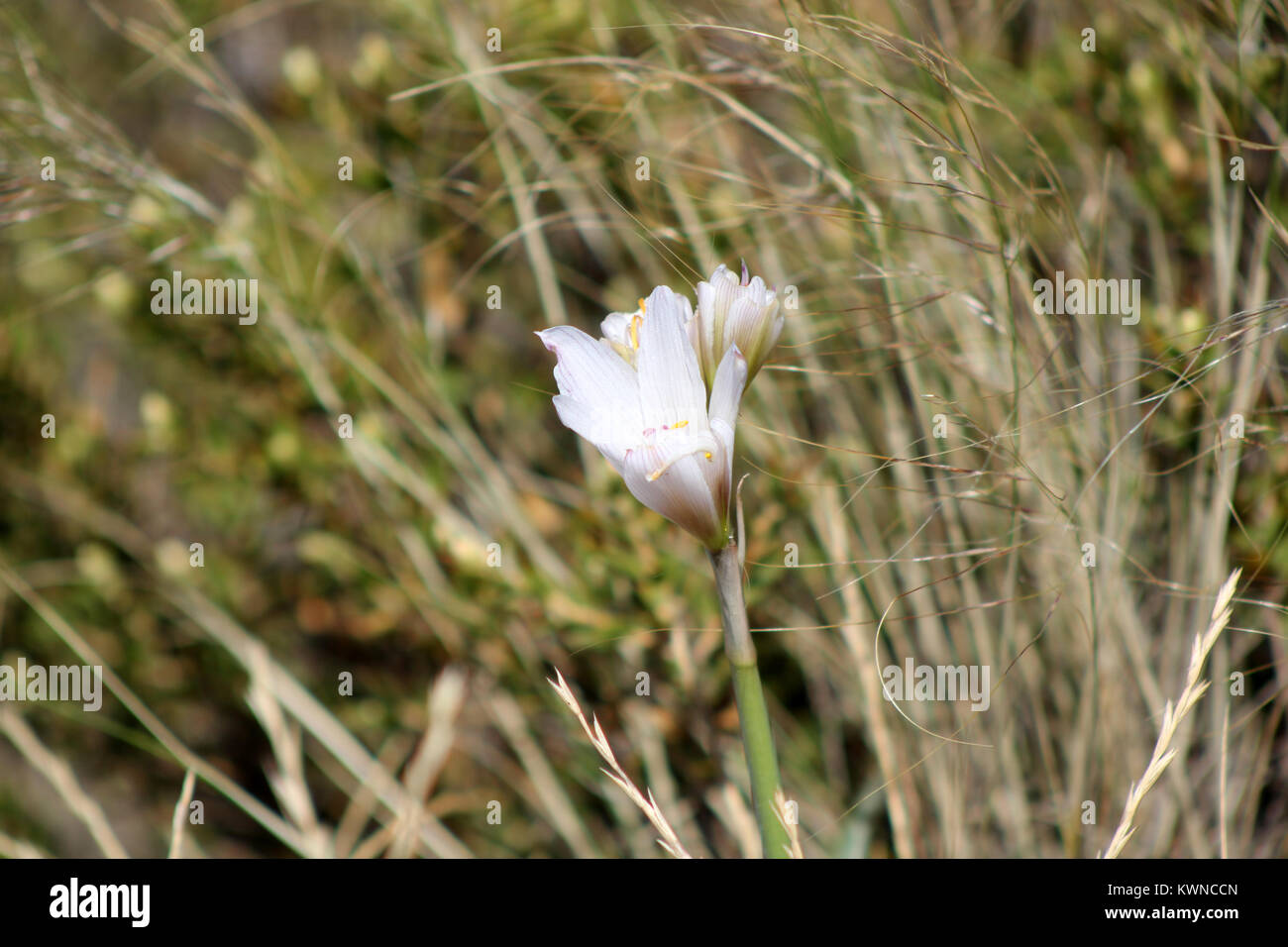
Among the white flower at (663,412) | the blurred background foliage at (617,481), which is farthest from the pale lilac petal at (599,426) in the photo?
the blurred background foliage at (617,481)

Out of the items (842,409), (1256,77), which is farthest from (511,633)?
(1256,77)

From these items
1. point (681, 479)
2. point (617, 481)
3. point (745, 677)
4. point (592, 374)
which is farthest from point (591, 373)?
point (617, 481)

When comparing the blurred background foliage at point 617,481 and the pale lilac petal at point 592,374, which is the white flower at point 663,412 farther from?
the blurred background foliage at point 617,481

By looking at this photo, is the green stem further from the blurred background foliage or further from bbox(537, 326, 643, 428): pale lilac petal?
the blurred background foliage

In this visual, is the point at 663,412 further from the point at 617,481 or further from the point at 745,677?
the point at 617,481

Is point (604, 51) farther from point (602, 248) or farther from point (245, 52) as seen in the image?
point (245, 52)
